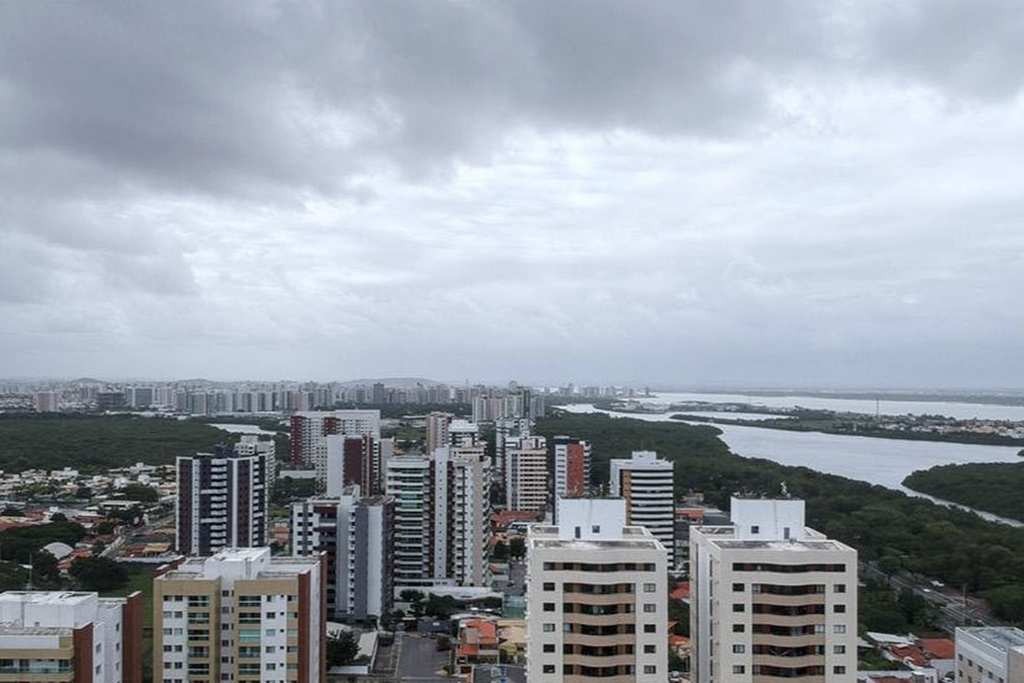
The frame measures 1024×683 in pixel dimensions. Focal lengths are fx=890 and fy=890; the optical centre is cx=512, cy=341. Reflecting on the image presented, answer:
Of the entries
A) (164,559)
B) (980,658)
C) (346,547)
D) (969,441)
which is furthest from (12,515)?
(969,441)

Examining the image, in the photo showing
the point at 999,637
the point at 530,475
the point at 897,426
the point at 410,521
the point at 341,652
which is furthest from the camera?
the point at 897,426

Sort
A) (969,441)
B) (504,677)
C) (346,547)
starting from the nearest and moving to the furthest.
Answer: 1. (504,677)
2. (346,547)
3. (969,441)

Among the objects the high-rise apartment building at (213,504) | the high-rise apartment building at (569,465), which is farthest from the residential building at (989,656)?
the high-rise apartment building at (569,465)

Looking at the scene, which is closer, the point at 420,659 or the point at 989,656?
the point at 989,656

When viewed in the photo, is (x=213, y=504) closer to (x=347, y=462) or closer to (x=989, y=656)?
(x=347, y=462)

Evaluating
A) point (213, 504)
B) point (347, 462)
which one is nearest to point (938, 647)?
point (213, 504)

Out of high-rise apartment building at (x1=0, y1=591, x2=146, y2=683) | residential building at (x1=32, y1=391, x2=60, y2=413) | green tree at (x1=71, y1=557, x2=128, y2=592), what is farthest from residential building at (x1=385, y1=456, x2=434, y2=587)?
residential building at (x1=32, y1=391, x2=60, y2=413)

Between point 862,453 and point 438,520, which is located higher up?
point 438,520

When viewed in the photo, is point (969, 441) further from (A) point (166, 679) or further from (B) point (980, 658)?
(A) point (166, 679)
